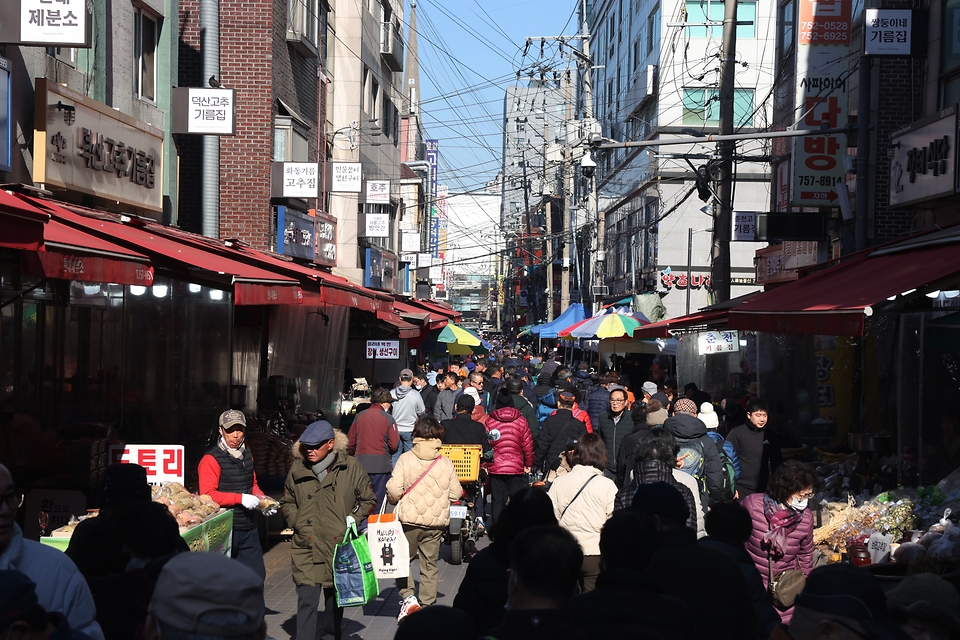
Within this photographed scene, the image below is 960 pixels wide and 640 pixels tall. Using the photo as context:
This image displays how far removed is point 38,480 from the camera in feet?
31.1

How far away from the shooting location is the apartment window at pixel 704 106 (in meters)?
39.9

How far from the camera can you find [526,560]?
3.62 meters

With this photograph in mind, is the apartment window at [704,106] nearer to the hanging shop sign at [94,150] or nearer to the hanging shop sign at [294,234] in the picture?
the hanging shop sign at [294,234]

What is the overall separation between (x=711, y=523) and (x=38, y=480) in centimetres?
710

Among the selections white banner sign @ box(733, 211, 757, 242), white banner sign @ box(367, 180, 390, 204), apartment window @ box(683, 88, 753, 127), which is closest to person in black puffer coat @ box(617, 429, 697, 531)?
white banner sign @ box(733, 211, 757, 242)

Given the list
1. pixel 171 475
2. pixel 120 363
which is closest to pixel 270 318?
pixel 120 363

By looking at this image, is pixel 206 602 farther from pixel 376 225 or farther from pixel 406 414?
pixel 376 225

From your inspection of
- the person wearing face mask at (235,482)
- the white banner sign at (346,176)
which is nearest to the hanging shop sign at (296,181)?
the white banner sign at (346,176)

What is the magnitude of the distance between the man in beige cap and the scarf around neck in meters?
4.52

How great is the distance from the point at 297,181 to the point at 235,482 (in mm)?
14313

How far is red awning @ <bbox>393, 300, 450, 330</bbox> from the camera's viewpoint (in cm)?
2295

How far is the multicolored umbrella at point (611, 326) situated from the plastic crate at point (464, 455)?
9.80 meters

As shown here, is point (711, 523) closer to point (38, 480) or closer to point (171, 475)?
point (171, 475)

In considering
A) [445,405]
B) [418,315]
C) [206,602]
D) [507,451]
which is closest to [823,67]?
[445,405]
